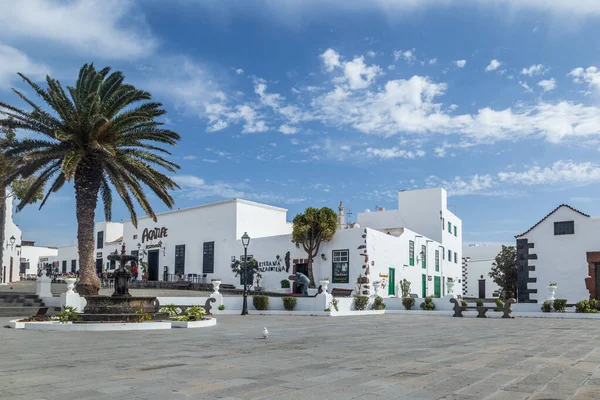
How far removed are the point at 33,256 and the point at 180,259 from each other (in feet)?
138

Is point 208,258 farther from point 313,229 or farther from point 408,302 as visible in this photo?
point 408,302

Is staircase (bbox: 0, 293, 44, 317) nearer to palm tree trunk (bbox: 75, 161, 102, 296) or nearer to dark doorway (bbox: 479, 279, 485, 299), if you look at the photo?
palm tree trunk (bbox: 75, 161, 102, 296)

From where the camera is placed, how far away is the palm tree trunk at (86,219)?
22219mm

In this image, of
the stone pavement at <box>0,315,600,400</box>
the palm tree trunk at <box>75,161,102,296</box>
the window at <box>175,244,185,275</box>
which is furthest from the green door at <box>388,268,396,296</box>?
the stone pavement at <box>0,315,600,400</box>

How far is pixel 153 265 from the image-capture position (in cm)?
4503

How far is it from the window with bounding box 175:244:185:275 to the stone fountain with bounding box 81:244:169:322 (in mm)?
24790

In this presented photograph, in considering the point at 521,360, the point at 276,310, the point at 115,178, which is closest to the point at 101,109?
the point at 115,178

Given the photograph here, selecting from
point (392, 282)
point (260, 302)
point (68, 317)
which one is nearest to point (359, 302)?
point (260, 302)

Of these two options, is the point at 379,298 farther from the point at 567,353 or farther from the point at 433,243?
the point at 567,353

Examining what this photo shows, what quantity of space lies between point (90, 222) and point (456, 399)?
65.8ft

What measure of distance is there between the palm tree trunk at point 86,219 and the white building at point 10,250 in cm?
1929

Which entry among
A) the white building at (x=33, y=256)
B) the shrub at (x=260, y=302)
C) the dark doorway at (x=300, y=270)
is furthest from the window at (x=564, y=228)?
the white building at (x=33, y=256)

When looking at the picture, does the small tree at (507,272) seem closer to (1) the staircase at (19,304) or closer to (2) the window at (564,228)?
(2) the window at (564,228)

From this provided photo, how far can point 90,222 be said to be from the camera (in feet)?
74.4
